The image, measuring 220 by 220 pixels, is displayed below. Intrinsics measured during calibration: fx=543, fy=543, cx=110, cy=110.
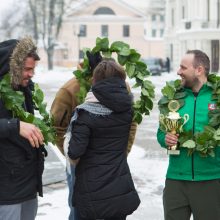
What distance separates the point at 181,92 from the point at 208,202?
0.91m

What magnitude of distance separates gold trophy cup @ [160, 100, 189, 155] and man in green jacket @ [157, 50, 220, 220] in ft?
0.18

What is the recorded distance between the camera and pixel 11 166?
370cm

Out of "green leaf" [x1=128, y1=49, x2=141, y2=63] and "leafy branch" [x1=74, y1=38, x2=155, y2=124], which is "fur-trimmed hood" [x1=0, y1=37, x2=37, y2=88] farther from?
"green leaf" [x1=128, y1=49, x2=141, y2=63]

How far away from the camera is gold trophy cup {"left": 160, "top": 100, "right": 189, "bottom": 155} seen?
4.22 m

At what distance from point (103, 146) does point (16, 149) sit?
Result: 25.3 inches

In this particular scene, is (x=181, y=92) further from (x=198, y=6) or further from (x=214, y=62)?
(x=198, y=6)

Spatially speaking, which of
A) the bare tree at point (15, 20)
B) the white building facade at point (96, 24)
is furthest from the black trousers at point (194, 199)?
the bare tree at point (15, 20)

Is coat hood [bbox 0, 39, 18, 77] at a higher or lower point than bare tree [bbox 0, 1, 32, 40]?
lower

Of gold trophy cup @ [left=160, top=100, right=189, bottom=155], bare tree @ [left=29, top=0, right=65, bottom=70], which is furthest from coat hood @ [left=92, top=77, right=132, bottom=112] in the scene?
bare tree @ [left=29, top=0, right=65, bottom=70]

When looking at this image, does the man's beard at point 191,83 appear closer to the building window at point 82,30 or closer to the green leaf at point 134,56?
the green leaf at point 134,56

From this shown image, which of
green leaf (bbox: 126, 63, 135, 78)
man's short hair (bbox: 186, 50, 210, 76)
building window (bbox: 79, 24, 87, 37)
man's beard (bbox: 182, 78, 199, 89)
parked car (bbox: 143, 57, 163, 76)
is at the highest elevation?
building window (bbox: 79, 24, 87, 37)

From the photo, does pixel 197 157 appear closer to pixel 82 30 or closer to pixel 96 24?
pixel 96 24

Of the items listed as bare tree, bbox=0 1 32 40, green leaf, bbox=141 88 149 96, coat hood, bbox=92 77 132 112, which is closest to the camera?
coat hood, bbox=92 77 132 112

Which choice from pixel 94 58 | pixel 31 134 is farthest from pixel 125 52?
pixel 31 134
